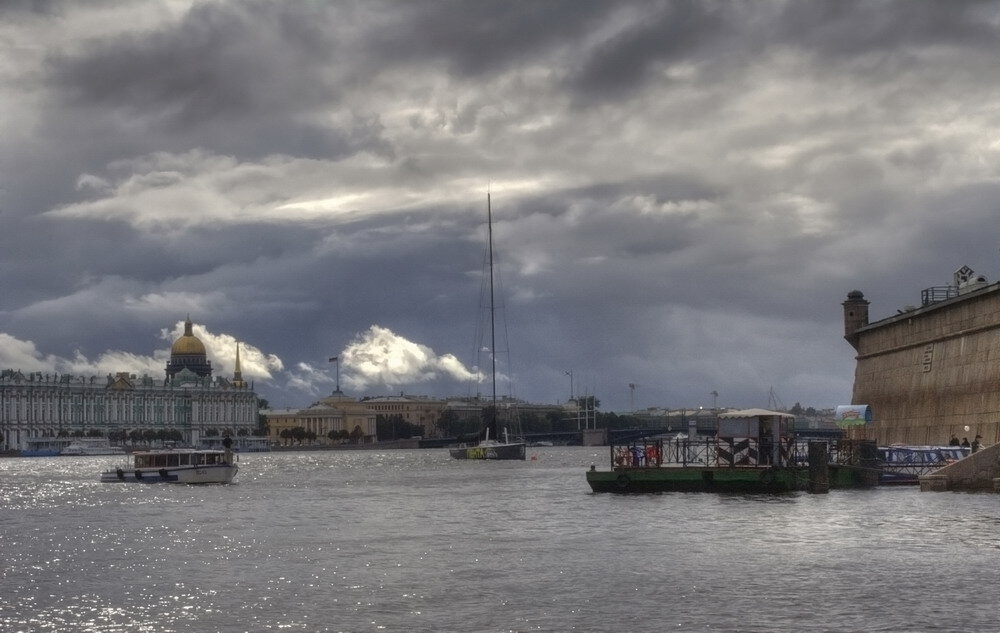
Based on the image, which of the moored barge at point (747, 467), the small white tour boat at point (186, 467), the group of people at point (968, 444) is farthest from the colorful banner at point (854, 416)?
the small white tour boat at point (186, 467)

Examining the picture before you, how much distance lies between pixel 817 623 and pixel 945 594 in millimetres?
4642

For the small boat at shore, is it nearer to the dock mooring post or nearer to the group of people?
the group of people

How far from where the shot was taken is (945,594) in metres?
31.0

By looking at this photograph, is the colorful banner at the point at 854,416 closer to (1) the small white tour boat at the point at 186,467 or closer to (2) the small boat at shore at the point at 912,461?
(2) the small boat at shore at the point at 912,461

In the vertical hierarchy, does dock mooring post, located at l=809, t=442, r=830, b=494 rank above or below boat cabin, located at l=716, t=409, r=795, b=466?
below

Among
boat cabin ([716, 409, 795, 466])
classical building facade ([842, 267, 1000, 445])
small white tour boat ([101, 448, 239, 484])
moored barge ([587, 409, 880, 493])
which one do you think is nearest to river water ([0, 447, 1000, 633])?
moored barge ([587, 409, 880, 493])

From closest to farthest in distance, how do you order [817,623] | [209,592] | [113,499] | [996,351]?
[817,623], [209,592], [996,351], [113,499]

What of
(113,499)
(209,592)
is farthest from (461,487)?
(209,592)

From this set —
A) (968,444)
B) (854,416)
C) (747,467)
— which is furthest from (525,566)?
(854,416)

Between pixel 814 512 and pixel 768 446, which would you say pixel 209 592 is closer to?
pixel 814 512

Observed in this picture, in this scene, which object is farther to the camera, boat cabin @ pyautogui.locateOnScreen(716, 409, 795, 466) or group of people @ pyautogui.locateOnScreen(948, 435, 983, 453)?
group of people @ pyautogui.locateOnScreen(948, 435, 983, 453)

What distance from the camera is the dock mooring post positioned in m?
59.8

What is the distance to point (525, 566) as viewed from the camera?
37625mm

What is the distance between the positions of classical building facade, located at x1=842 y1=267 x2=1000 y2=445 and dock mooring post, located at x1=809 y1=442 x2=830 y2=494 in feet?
28.2
